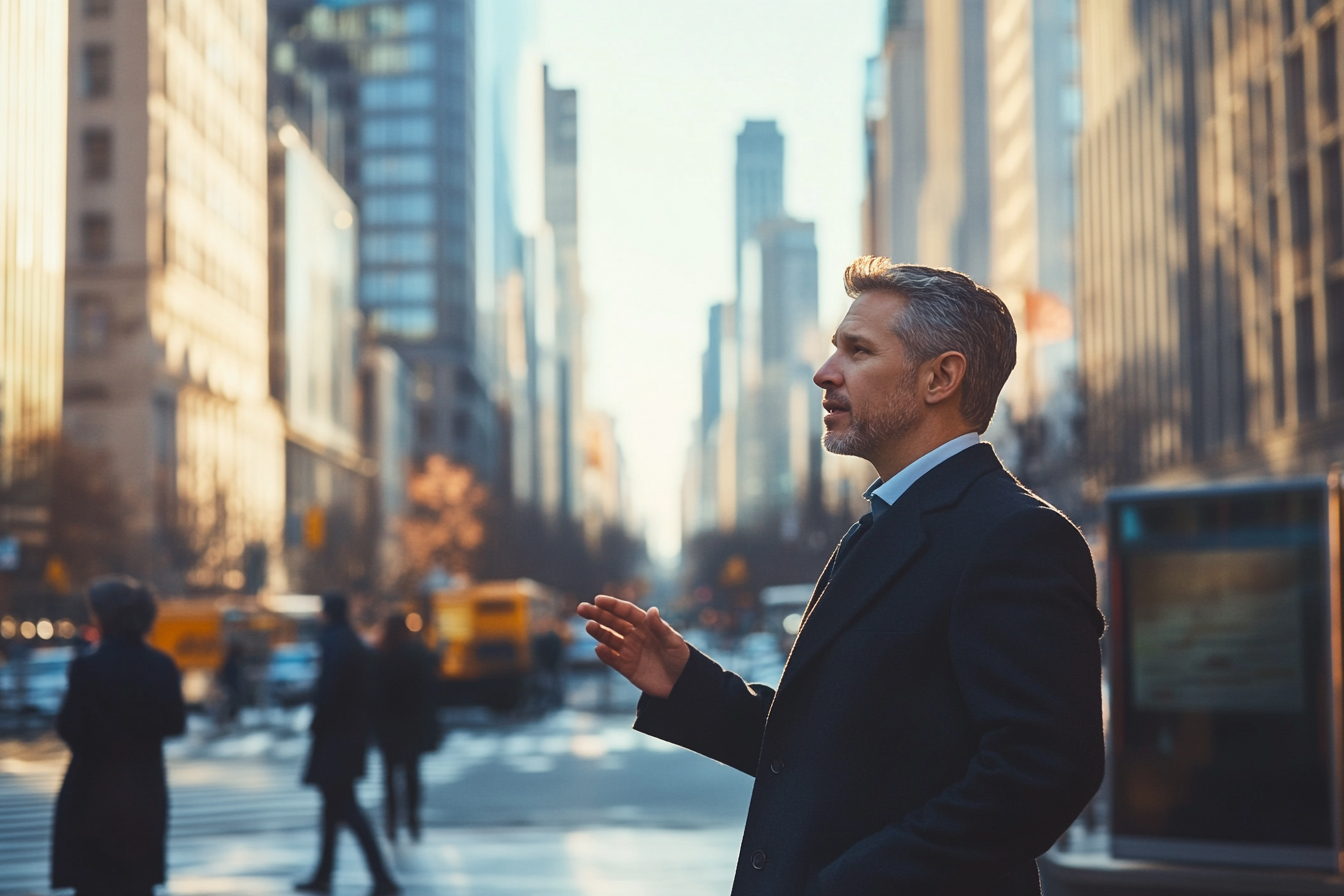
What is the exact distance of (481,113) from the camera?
513ft

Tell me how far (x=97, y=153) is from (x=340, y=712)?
6943 centimetres

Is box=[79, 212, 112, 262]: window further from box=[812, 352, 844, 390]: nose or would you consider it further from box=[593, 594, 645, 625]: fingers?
box=[812, 352, 844, 390]: nose

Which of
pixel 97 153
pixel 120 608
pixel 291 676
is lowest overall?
pixel 291 676

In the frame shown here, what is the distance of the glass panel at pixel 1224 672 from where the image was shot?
358 inches

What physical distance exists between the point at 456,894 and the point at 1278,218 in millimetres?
35121

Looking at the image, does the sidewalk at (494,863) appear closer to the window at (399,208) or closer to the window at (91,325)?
the window at (91,325)

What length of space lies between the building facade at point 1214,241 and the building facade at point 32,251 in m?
34.8

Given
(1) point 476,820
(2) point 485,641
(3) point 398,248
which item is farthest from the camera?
(3) point 398,248

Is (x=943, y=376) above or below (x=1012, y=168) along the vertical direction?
below

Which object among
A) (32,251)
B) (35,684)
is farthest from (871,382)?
(32,251)

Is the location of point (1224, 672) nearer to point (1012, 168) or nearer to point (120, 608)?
point (120, 608)

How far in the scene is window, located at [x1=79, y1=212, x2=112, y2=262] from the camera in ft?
248

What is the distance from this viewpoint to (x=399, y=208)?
14712cm

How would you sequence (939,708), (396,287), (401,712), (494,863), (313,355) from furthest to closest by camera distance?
1. (396,287)
2. (313,355)
3. (401,712)
4. (494,863)
5. (939,708)
